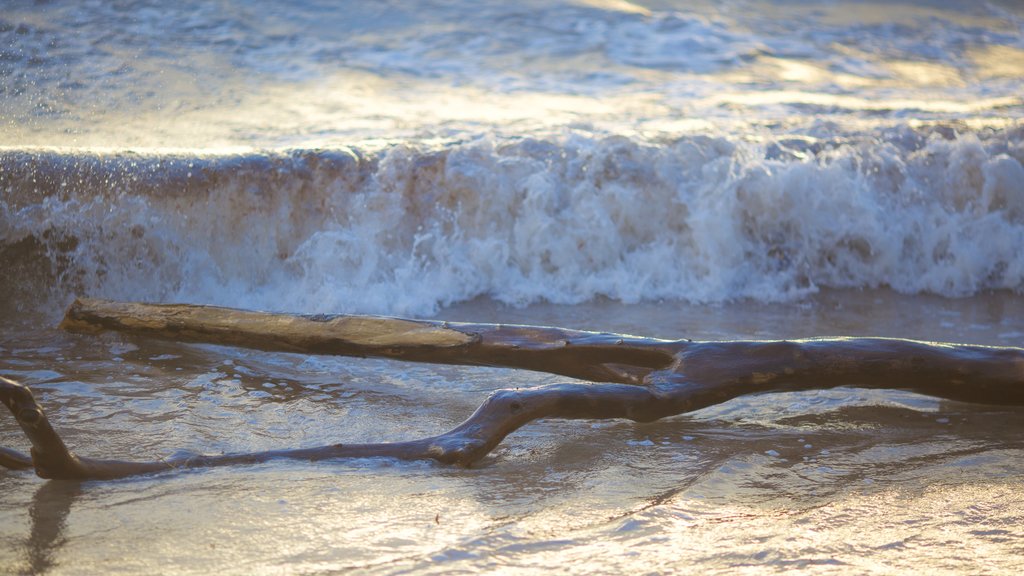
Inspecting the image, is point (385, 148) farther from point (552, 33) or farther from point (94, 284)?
point (552, 33)

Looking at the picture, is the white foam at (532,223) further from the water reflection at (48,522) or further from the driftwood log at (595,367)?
the water reflection at (48,522)

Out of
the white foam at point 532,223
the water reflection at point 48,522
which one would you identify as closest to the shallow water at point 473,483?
the water reflection at point 48,522

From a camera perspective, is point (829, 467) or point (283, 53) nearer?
point (829, 467)

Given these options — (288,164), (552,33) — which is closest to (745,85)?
(552,33)

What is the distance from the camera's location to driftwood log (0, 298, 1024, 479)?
2.85 m

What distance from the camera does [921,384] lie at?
3.35 m

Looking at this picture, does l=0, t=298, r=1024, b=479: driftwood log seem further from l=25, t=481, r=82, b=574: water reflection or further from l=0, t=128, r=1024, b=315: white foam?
l=0, t=128, r=1024, b=315: white foam

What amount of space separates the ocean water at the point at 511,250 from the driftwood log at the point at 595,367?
9 cm

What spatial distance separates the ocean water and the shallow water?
0.01 metres

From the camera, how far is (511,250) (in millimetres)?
5930

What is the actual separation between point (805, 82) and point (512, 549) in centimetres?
821

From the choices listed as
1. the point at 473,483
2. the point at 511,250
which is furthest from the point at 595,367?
the point at 511,250

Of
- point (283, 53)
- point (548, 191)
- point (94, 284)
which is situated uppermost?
point (283, 53)

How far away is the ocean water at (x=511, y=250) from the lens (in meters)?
2.42
